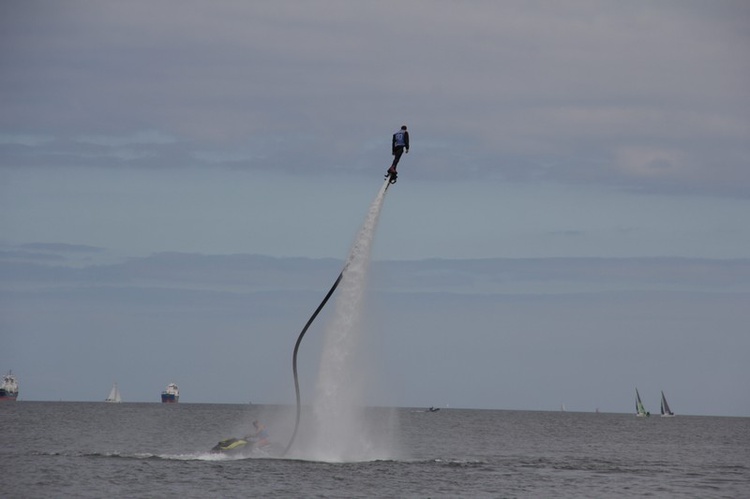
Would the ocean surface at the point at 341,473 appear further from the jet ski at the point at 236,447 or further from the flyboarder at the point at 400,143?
the flyboarder at the point at 400,143

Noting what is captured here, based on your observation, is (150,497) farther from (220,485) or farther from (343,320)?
(343,320)

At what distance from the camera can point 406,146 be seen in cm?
5319

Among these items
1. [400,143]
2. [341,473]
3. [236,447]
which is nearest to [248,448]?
[236,447]

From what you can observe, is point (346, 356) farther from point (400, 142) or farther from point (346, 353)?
point (400, 142)

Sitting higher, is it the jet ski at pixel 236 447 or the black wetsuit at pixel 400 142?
the black wetsuit at pixel 400 142

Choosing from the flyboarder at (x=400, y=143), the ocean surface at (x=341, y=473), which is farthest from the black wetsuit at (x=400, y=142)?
the ocean surface at (x=341, y=473)

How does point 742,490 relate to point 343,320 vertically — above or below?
below

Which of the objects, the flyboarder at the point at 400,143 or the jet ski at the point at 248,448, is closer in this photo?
the flyboarder at the point at 400,143

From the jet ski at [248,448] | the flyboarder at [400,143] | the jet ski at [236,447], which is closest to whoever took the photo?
the flyboarder at [400,143]

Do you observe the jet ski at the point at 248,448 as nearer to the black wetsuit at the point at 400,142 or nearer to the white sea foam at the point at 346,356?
the white sea foam at the point at 346,356

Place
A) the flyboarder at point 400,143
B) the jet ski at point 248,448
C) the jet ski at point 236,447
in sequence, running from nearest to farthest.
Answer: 1. the flyboarder at point 400,143
2. the jet ski at point 248,448
3. the jet ski at point 236,447

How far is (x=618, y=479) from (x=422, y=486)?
15397 mm

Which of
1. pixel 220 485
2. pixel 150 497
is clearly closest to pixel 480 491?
pixel 220 485

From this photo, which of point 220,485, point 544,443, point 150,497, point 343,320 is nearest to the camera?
point 150,497
